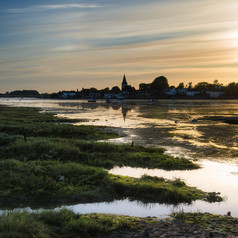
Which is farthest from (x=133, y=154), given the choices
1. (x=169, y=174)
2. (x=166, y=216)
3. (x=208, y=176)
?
(x=166, y=216)

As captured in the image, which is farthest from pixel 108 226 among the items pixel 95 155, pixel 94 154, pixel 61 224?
pixel 94 154

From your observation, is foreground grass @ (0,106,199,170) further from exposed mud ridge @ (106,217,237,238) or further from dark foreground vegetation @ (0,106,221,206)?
exposed mud ridge @ (106,217,237,238)

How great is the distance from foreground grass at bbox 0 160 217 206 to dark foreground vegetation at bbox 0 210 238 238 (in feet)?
7.01

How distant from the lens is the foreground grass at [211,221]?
7.96m

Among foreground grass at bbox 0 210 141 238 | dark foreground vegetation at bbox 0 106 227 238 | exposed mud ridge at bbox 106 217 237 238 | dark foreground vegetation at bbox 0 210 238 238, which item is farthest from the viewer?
dark foreground vegetation at bbox 0 106 227 238

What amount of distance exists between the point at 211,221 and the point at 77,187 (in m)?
5.63

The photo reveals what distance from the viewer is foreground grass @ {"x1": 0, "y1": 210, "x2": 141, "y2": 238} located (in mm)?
7008

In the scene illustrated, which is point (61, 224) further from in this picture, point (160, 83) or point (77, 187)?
point (160, 83)

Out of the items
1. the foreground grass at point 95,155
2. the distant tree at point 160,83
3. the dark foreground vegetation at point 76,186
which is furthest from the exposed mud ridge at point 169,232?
the distant tree at point 160,83

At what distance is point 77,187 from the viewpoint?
11586 millimetres

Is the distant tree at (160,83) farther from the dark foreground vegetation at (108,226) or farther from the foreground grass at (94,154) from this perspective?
the dark foreground vegetation at (108,226)

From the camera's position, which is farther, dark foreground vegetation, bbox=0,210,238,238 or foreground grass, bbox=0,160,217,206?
foreground grass, bbox=0,160,217,206

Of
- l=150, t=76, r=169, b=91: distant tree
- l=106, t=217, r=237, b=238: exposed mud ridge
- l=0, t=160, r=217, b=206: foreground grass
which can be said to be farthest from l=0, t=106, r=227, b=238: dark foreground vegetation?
l=150, t=76, r=169, b=91: distant tree

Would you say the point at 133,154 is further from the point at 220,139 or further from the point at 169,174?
the point at 220,139
